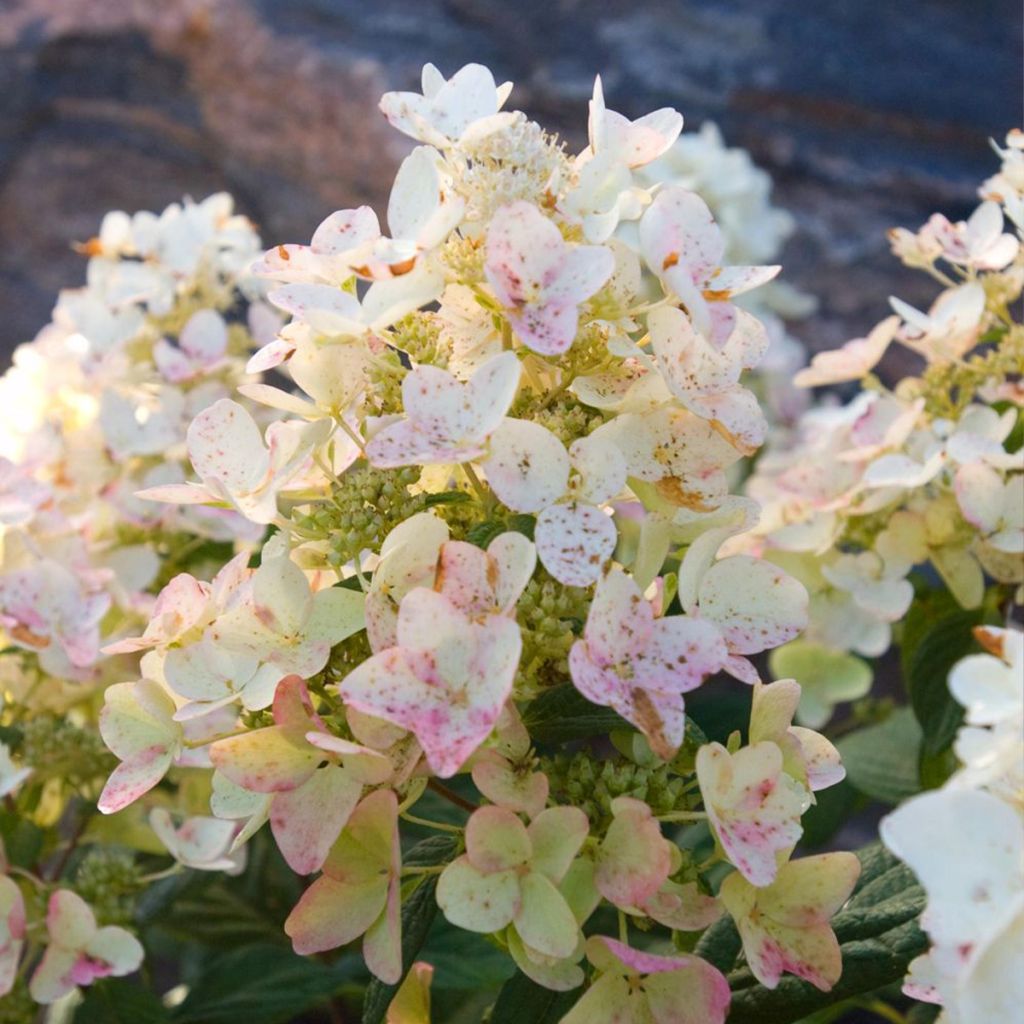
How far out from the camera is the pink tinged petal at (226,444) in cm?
56

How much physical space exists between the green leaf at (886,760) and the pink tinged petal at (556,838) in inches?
21.7

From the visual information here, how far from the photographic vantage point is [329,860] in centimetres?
51

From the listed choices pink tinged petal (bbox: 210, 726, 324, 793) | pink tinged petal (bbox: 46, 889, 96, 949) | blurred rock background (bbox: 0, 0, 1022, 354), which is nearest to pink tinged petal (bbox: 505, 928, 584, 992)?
pink tinged petal (bbox: 210, 726, 324, 793)

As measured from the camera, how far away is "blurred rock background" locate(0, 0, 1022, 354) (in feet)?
6.20

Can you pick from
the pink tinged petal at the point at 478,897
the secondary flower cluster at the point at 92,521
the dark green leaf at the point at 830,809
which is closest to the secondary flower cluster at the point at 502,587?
the pink tinged petal at the point at 478,897

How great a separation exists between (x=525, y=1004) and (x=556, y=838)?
14cm

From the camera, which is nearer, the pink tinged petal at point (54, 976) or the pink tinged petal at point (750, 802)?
the pink tinged petal at point (750, 802)

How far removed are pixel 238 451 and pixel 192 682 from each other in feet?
0.34

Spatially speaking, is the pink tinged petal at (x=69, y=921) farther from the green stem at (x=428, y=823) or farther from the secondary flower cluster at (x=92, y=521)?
the green stem at (x=428, y=823)

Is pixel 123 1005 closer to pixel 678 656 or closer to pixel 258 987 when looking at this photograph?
pixel 258 987

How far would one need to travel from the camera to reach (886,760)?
104 centimetres

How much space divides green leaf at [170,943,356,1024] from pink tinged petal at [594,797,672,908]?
53cm

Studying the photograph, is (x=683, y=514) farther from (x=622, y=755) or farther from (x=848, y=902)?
(x=848, y=902)

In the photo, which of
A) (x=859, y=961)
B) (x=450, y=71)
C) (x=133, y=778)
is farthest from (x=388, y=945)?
(x=450, y=71)
